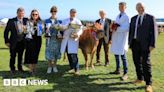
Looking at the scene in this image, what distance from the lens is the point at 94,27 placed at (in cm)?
1174

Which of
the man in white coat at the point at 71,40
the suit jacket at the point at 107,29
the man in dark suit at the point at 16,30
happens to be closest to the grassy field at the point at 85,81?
the man in white coat at the point at 71,40

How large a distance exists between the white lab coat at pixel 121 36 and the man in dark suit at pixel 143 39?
864mm

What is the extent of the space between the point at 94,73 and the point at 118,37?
59.5 inches

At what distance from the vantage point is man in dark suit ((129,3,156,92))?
343 inches

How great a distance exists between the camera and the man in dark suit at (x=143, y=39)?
8719mm

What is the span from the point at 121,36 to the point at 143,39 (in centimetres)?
150

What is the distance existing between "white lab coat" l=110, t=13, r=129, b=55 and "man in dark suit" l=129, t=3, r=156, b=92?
864 mm

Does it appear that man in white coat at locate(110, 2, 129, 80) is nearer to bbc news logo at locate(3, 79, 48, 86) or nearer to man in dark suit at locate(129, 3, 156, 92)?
man in dark suit at locate(129, 3, 156, 92)

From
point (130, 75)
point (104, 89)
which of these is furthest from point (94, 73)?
point (104, 89)

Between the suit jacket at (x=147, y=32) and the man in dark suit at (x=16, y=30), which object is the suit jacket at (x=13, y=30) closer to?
the man in dark suit at (x=16, y=30)

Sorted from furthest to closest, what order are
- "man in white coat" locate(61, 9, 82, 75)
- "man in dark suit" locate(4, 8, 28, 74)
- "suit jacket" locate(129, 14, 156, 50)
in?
1. "man in white coat" locate(61, 9, 82, 75)
2. "man in dark suit" locate(4, 8, 28, 74)
3. "suit jacket" locate(129, 14, 156, 50)

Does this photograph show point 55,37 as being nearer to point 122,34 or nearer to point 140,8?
point 122,34

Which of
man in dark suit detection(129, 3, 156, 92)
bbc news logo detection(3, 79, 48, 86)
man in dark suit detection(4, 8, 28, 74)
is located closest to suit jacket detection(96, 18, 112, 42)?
man in dark suit detection(129, 3, 156, 92)

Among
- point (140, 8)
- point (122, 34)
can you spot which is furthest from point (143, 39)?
point (122, 34)
